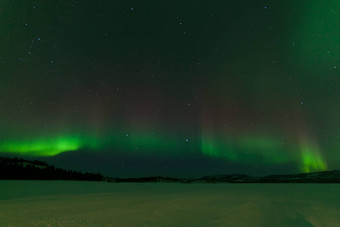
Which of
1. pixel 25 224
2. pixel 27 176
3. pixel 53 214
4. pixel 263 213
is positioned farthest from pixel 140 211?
pixel 27 176

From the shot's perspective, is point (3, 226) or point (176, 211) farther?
point (176, 211)

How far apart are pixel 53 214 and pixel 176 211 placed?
2801mm

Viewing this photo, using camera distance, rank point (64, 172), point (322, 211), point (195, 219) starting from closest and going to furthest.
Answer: point (195, 219), point (322, 211), point (64, 172)

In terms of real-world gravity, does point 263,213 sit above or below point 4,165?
below

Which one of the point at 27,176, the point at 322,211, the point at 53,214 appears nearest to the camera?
the point at 53,214

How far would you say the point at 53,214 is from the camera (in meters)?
5.69

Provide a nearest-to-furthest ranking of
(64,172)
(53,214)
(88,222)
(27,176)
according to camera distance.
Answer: (88,222) → (53,214) → (27,176) → (64,172)

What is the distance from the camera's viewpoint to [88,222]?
4.93 meters

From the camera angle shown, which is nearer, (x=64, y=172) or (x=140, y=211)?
(x=140, y=211)

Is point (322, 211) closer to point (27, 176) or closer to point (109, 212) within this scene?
point (109, 212)

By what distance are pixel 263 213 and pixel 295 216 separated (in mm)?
693

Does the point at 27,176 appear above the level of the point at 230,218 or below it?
above

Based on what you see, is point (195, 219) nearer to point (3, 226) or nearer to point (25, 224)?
point (25, 224)

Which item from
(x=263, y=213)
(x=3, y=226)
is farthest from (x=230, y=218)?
(x=3, y=226)
